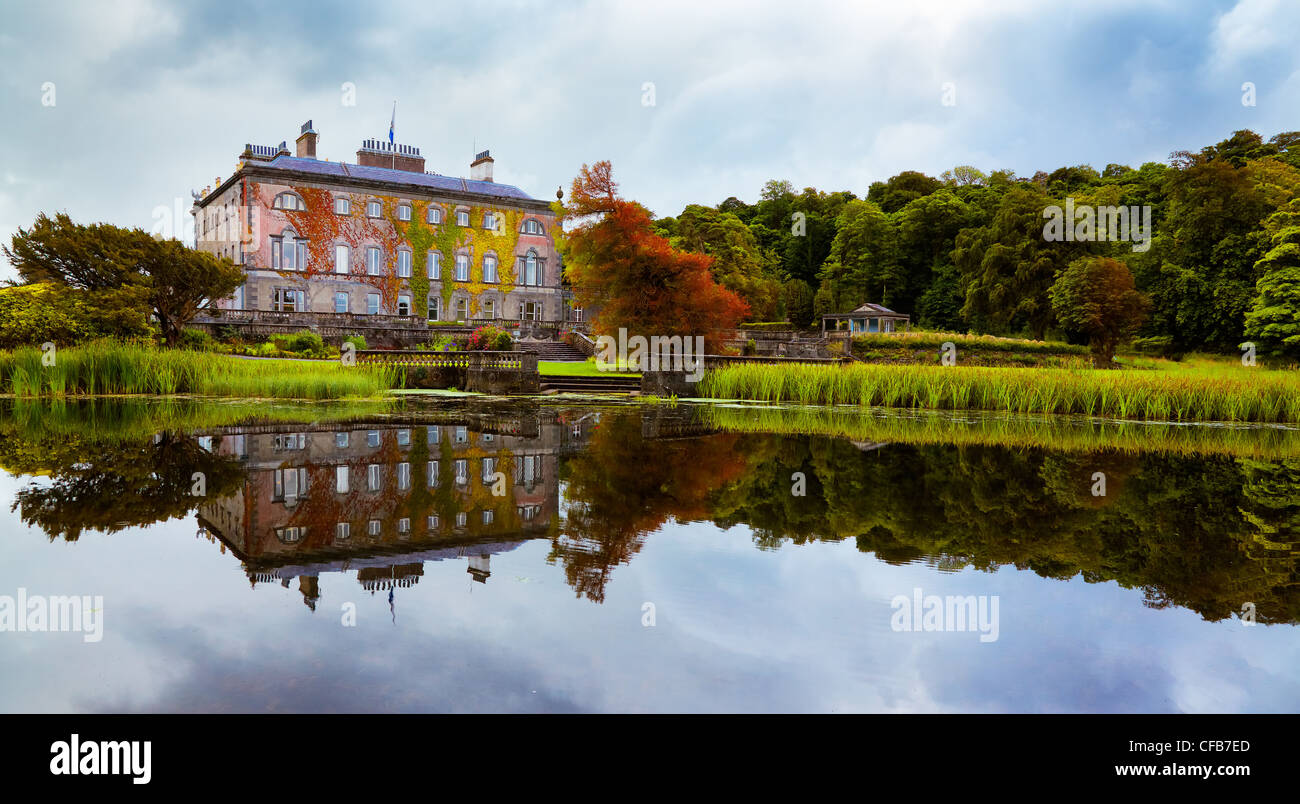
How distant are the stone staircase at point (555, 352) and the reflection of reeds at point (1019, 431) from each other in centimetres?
2129

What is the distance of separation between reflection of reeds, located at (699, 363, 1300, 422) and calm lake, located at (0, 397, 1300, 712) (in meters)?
9.28

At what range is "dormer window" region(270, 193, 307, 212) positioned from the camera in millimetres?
46188

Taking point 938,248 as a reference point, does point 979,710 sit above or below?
below

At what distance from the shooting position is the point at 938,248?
6406 cm

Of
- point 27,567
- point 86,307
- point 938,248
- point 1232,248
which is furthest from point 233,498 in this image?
point 938,248

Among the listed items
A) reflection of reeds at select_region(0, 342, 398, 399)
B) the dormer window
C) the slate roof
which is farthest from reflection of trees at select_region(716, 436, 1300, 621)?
the slate roof

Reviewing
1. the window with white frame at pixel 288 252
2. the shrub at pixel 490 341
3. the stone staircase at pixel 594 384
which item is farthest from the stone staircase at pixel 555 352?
the window with white frame at pixel 288 252

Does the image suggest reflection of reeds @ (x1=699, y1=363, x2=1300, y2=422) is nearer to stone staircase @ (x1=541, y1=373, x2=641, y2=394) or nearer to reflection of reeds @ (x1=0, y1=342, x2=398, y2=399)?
stone staircase @ (x1=541, y1=373, x2=641, y2=394)

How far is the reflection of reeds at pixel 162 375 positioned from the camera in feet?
55.2

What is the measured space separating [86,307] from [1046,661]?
24.4 meters

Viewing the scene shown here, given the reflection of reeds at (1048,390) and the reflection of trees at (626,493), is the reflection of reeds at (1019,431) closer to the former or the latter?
the reflection of reeds at (1048,390)
